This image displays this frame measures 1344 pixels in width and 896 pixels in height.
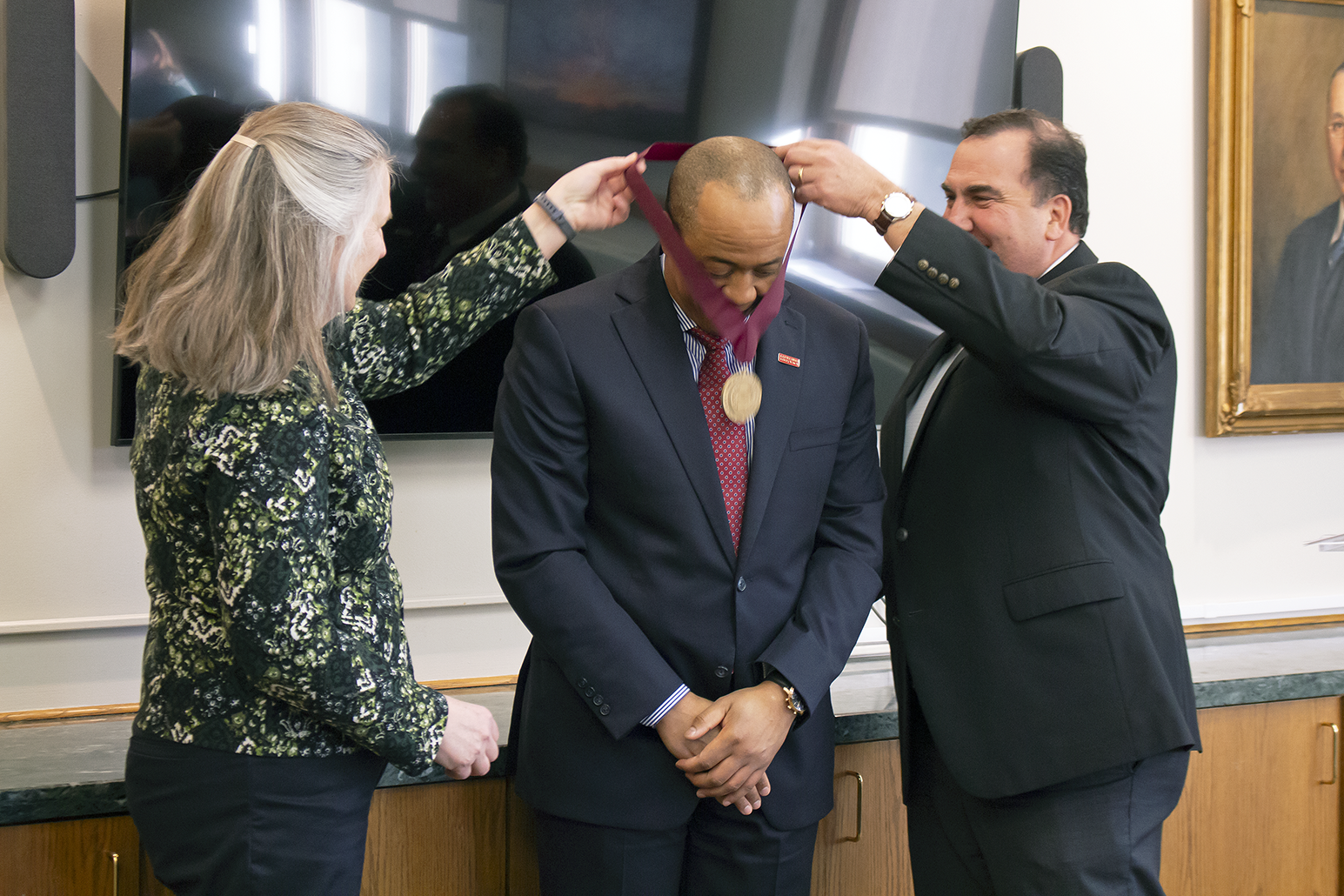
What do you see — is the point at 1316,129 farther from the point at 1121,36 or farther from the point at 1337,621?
the point at 1337,621

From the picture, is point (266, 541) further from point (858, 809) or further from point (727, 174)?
point (858, 809)

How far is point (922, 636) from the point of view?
1.67m

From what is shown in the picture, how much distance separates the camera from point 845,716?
207 centimetres

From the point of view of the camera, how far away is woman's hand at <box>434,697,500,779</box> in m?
1.34

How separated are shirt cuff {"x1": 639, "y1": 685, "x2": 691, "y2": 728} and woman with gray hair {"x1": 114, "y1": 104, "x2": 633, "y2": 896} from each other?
0.25 metres

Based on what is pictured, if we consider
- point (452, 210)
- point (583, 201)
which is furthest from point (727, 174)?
point (452, 210)

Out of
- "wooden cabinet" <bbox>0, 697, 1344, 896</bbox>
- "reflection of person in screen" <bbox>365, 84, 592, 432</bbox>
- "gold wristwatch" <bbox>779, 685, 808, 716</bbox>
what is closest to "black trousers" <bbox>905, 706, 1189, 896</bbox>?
"gold wristwatch" <bbox>779, 685, 808, 716</bbox>

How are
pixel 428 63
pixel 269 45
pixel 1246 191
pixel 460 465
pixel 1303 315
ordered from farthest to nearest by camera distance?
pixel 1303 315, pixel 1246 191, pixel 460 465, pixel 428 63, pixel 269 45

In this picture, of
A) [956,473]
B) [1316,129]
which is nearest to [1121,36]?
[1316,129]

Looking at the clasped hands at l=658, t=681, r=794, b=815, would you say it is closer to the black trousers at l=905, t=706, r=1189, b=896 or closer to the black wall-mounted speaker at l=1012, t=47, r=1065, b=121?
the black trousers at l=905, t=706, r=1189, b=896

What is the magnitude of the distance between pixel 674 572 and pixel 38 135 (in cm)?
140

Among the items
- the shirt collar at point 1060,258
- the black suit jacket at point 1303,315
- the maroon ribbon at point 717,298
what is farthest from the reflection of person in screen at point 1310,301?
the maroon ribbon at point 717,298

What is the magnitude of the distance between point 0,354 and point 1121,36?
2.76 m

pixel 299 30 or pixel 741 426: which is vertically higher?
pixel 299 30
